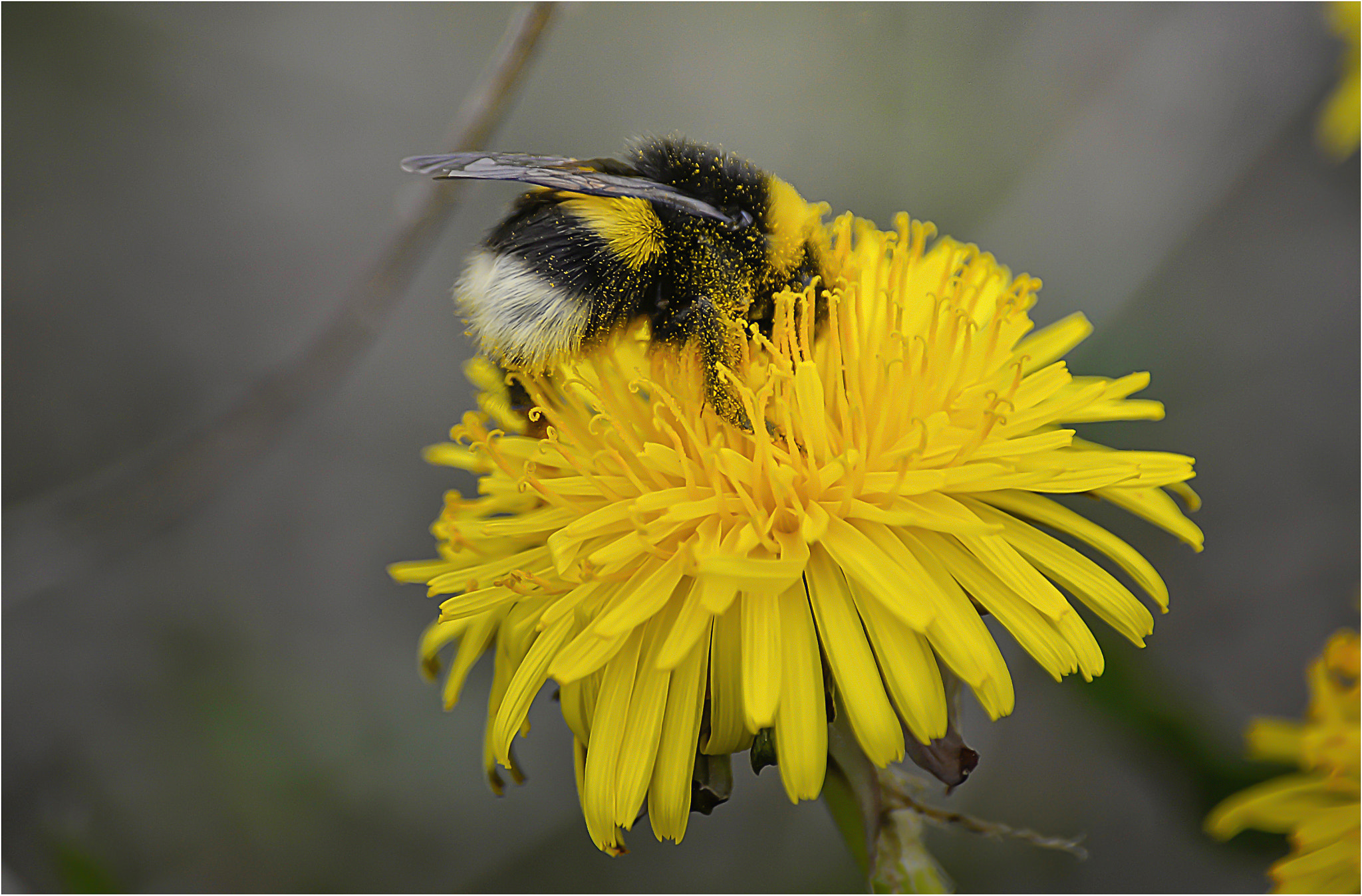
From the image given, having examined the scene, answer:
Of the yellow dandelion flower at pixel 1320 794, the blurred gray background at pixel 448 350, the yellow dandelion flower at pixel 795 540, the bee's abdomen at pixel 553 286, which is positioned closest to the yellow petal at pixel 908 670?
the yellow dandelion flower at pixel 795 540

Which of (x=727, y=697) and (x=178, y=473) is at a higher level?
(x=727, y=697)

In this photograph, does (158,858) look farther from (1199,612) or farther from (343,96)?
(1199,612)

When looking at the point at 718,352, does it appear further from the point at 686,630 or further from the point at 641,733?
the point at 641,733

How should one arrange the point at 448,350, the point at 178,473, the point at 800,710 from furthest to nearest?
the point at 448,350 < the point at 178,473 < the point at 800,710

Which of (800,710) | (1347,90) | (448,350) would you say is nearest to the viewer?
(800,710)

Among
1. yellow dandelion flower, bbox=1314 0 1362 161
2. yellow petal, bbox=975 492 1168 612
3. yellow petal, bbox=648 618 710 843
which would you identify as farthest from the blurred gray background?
yellow petal, bbox=648 618 710 843

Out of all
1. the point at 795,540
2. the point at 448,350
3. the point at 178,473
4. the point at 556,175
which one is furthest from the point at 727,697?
the point at 448,350
